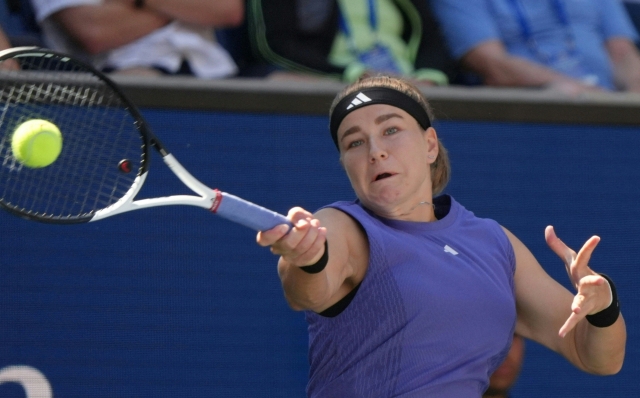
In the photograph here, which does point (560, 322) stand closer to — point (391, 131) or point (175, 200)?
point (391, 131)

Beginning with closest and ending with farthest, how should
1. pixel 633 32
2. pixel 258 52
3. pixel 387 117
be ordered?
pixel 387 117 < pixel 258 52 < pixel 633 32

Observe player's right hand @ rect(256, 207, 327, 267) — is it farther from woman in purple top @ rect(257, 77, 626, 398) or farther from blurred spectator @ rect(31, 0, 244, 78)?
blurred spectator @ rect(31, 0, 244, 78)

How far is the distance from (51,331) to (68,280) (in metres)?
0.17

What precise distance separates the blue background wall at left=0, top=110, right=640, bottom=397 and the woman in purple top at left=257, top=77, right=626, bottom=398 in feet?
2.78

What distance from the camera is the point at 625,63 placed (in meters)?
4.25

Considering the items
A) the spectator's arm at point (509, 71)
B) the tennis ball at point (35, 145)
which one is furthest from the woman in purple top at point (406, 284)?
the spectator's arm at point (509, 71)

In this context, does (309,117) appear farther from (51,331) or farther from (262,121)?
(51,331)

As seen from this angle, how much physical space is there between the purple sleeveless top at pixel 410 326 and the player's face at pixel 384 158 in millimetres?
69

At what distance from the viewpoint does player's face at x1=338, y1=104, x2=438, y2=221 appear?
2449 mm

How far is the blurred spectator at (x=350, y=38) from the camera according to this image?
12.2ft

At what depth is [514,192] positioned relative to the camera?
359 cm

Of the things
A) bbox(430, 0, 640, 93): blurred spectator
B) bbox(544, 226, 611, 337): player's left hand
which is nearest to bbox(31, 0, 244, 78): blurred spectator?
bbox(430, 0, 640, 93): blurred spectator

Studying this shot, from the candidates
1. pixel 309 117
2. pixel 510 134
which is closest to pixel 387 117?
pixel 309 117

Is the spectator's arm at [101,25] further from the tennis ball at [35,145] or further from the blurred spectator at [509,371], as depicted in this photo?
the blurred spectator at [509,371]
